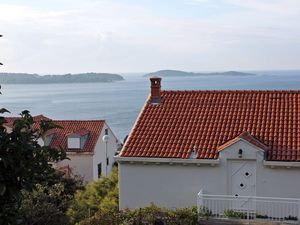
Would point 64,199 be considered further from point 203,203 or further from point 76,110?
point 76,110

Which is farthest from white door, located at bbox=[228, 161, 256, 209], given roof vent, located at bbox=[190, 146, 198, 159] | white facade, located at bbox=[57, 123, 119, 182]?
white facade, located at bbox=[57, 123, 119, 182]

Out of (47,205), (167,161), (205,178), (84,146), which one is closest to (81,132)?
(84,146)

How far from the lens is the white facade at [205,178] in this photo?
1719cm

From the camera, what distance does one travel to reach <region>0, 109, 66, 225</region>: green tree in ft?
17.1

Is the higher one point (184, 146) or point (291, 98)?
point (291, 98)

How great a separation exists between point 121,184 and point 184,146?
2752 mm

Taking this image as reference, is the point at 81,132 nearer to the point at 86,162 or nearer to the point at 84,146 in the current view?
the point at 84,146

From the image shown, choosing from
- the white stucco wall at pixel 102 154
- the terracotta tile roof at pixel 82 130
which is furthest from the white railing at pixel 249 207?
the terracotta tile roof at pixel 82 130

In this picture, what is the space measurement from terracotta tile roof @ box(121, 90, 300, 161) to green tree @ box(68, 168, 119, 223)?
309cm

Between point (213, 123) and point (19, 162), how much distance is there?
47.9 feet

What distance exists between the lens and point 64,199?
2297cm

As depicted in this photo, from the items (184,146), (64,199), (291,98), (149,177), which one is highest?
(291,98)

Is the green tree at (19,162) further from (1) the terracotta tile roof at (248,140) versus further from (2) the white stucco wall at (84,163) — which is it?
(2) the white stucco wall at (84,163)

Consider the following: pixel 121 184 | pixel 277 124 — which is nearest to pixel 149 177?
pixel 121 184
